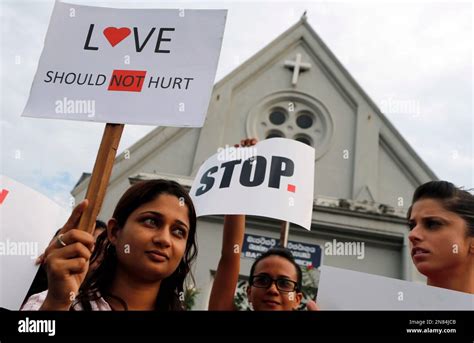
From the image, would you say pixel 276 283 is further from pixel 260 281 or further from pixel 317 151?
pixel 317 151

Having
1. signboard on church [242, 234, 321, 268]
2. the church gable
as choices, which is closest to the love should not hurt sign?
signboard on church [242, 234, 321, 268]

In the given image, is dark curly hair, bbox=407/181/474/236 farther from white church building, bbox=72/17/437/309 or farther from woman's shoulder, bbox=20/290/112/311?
white church building, bbox=72/17/437/309

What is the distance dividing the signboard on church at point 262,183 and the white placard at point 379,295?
35.5 inches

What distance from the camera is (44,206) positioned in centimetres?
235

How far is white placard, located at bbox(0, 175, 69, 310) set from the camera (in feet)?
6.91

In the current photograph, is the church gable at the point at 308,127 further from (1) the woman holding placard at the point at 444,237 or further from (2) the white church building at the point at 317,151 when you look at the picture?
(1) the woman holding placard at the point at 444,237

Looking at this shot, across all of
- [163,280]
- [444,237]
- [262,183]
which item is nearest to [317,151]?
[262,183]

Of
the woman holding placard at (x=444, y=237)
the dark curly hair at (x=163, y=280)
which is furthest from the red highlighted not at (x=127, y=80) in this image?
the woman holding placard at (x=444, y=237)

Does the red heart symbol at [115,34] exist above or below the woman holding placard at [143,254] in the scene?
above

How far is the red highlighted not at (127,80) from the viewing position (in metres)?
2.16
